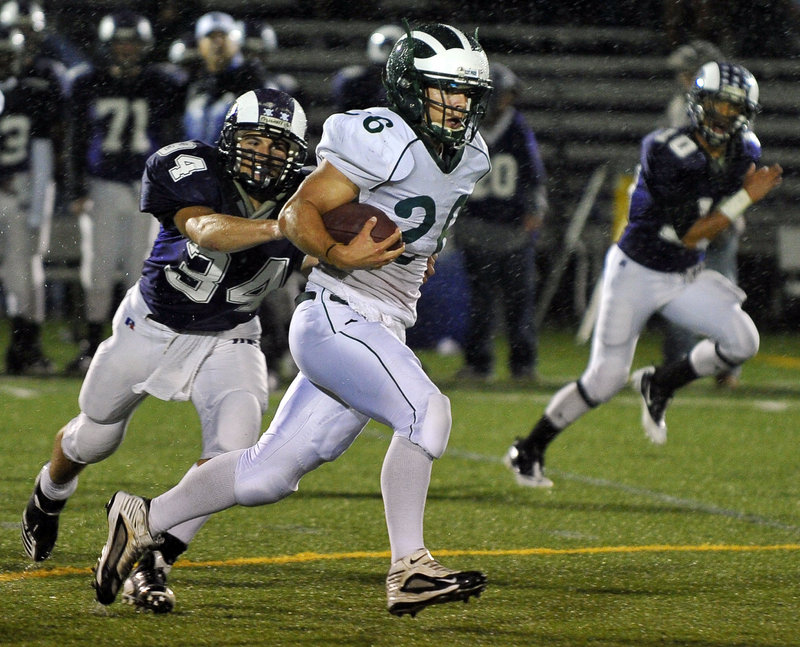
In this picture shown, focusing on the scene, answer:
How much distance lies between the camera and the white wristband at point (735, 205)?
201 inches

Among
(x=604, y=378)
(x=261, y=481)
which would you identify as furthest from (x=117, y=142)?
(x=261, y=481)

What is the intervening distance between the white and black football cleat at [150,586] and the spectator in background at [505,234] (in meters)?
4.77

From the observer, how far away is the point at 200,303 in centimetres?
362

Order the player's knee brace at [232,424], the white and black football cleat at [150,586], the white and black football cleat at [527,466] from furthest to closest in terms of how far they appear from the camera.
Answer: the white and black football cleat at [527,466] < the player's knee brace at [232,424] < the white and black football cleat at [150,586]

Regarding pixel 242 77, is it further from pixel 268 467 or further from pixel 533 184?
pixel 268 467

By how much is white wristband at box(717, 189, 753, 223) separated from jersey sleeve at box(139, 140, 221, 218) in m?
2.17

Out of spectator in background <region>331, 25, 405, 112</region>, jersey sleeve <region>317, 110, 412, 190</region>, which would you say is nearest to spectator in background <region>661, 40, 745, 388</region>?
spectator in background <region>331, 25, 405, 112</region>

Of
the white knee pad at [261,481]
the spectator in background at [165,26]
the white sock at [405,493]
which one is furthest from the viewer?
the spectator in background at [165,26]

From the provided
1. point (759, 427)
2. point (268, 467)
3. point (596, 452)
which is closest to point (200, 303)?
point (268, 467)

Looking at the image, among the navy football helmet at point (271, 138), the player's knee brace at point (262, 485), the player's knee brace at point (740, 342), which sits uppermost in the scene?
the navy football helmet at point (271, 138)

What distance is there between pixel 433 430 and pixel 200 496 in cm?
55

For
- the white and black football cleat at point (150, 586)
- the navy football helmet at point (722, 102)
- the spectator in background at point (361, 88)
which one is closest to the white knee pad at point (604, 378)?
the navy football helmet at point (722, 102)

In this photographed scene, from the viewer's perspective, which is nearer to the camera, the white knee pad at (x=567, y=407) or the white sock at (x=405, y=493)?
the white sock at (x=405, y=493)

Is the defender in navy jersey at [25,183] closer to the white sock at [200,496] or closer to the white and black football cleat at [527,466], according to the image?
the white and black football cleat at [527,466]
